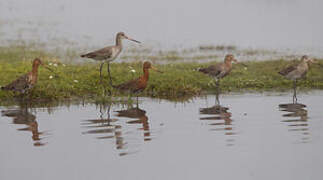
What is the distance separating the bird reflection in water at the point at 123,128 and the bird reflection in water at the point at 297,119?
3034mm

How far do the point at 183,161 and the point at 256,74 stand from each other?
33.6 ft

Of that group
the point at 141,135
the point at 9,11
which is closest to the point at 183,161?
the point at 141,135

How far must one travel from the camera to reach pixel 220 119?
15.4 meters

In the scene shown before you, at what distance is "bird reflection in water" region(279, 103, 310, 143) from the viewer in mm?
13562

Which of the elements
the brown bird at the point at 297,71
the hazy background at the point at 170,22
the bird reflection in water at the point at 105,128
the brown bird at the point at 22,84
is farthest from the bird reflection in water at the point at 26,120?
the hazy background at the point at 170,22

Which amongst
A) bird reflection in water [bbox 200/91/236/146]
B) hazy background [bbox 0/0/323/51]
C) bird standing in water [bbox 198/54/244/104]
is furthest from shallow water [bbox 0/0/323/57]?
bird reflection in water [bbox 200/91/236/146]

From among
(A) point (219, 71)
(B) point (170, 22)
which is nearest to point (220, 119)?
(A) point (219, 71)

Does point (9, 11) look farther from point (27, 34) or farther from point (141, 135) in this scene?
point (141, 135)

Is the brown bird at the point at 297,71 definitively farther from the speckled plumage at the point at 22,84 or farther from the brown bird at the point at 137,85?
the speckled plumage at the point at 22,84

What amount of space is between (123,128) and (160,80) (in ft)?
18.8

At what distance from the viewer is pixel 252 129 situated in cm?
1420

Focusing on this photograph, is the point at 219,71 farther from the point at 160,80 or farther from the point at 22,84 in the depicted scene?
the point at 22,84

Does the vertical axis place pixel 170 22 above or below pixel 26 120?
above

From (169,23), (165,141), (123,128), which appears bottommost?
(165,141)
